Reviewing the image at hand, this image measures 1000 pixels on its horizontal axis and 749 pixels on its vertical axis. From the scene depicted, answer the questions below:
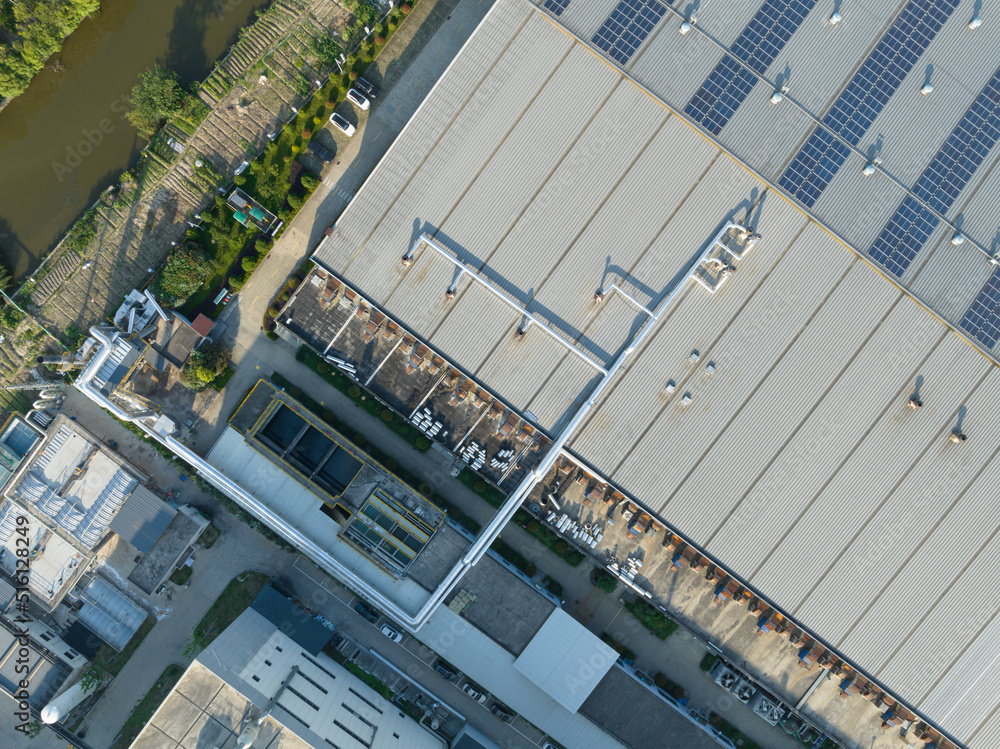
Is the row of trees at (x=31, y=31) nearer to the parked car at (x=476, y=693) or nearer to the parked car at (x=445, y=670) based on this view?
the parked car at (x=445, y=670)

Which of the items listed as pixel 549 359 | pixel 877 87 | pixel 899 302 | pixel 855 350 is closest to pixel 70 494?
pixel 549 359

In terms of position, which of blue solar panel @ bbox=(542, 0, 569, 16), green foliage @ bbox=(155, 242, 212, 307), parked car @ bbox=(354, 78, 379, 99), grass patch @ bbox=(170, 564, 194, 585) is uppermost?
blue solar panel @ bbox=(542, 0, 569, 16)

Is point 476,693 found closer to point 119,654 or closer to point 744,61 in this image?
point 119,654

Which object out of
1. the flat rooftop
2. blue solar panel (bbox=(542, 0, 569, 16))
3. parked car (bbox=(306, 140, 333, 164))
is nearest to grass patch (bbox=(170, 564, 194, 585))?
the flat rooftop

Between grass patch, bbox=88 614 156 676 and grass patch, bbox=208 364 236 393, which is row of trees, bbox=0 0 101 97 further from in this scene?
grass patch, bbox=88 614 156 676

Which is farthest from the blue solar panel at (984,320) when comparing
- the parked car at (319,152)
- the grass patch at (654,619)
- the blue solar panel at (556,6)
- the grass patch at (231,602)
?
the grass patch at (231,602)

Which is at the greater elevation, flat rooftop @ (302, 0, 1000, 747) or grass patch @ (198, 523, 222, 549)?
flat rooftop @ (302, 0, 1000, 747)

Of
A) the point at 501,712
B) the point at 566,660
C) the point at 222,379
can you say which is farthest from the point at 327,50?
the point at 501,712
